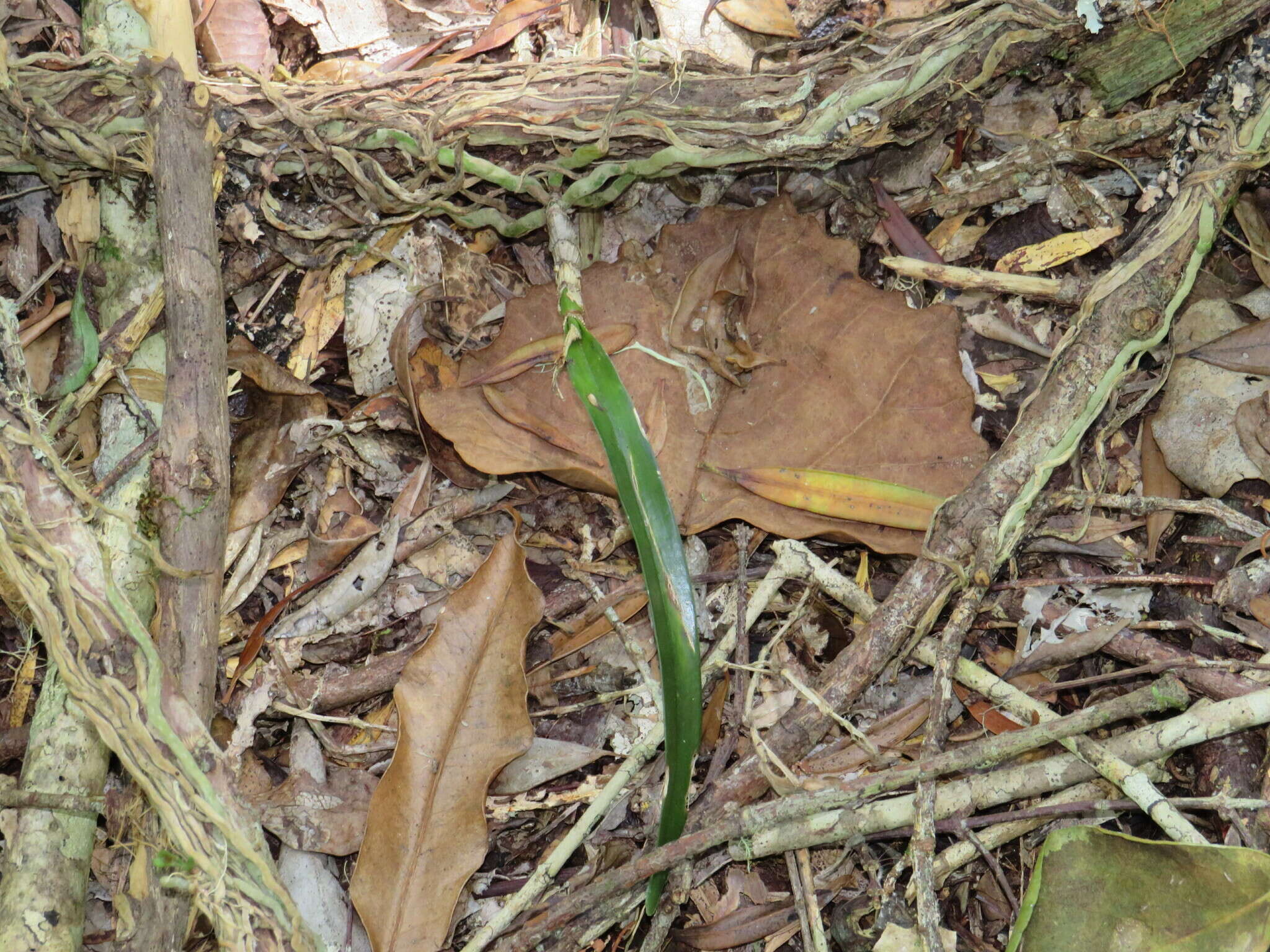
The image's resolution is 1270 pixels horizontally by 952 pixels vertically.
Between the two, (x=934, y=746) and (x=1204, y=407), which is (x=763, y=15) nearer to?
(x=1204, y=407)

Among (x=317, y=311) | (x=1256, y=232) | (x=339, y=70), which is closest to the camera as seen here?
(x=1256, y=232)

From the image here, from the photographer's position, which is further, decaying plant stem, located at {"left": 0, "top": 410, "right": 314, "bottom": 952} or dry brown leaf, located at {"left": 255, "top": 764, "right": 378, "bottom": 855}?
dry brown leaf, located at {"left": 255, "top": 764, "right": 378, "bottom": 855}

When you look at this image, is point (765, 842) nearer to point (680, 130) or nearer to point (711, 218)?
point (711, 218)

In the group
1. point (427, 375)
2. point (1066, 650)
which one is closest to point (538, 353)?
point (427, 375)

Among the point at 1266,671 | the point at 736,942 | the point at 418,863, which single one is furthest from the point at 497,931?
the point at 1266,671

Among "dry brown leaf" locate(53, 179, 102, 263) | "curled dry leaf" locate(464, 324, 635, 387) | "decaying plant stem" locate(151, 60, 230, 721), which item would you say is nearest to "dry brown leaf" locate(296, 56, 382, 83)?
"decaying plant stem" locate(151, 60, 230, 721)

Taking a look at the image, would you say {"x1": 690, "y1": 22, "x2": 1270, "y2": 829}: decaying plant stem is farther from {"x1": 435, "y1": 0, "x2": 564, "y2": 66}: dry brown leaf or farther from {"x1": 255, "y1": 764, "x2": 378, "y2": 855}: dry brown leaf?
{"x1": 435, "y1": 0, "x2": 564, "y2": 66}: dry brown leaf
